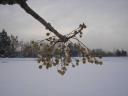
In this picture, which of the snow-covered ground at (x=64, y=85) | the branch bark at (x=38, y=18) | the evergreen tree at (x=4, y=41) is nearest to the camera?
the branch bark at (x=38, y=18)

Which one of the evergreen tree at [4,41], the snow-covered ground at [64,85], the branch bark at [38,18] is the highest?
the evergreen tree at [4,41]

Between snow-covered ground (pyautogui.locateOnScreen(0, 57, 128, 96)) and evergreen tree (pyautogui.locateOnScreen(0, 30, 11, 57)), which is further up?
evergreen tree (pyautogui.locateOnScreen(0, 30, 11, 57))

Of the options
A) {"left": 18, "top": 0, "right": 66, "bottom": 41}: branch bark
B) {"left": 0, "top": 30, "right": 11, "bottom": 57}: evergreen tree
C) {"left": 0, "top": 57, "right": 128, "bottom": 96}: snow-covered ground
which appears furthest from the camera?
{"left": 0, "top": 30, "right": 11, "bottom": 57}: evergreen tree

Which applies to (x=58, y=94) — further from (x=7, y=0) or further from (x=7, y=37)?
(x=7, y=37)

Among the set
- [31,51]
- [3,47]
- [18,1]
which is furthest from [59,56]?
[3,47]

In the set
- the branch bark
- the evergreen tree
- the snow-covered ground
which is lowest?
the snow-covered ground

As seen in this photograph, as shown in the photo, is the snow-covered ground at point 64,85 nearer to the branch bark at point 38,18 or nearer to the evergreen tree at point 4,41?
the branch bark at point 38,18

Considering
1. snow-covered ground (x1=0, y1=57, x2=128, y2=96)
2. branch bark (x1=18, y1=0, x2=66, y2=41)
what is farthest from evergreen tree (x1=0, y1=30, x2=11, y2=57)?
branch bark (x1=18, y1=0, x2=66, y2=41)

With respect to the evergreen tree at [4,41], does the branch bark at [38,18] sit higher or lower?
lower

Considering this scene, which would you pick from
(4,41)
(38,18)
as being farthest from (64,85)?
(4,41)

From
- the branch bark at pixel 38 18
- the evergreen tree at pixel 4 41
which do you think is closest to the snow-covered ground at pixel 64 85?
the branch bark at pixel 38 18

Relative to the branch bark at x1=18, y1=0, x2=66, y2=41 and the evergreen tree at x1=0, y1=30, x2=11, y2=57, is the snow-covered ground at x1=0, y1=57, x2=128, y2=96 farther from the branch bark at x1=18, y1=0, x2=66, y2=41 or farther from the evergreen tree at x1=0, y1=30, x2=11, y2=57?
the evergreen tree at x1=0, y1=30, x2=11, y2=57

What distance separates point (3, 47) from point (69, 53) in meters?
75.4

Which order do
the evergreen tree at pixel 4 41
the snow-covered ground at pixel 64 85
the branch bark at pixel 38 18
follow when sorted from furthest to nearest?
the evergreen tree at pixel 4 41 < the snow-covered ground at pixel 64 85 < the branch bark at pixel 38 18
